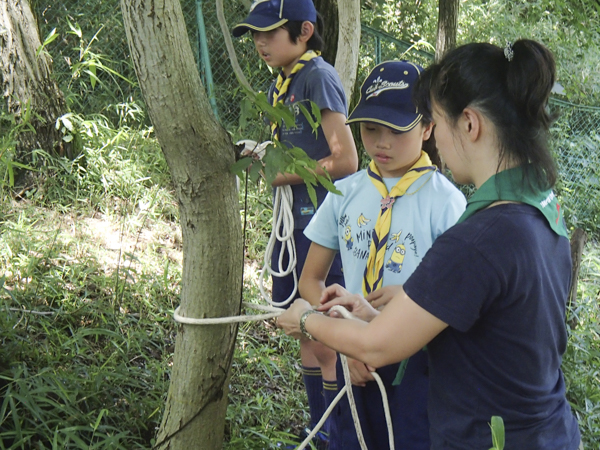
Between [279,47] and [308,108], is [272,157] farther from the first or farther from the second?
[279,47]

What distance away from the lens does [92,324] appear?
3.24 metres

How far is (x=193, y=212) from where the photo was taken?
1.85 metres

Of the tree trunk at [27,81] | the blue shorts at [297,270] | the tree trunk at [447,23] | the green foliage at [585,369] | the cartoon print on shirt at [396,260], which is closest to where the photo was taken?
the cartoon print on shirt at [396,260]

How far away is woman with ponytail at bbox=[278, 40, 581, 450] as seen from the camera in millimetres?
1266

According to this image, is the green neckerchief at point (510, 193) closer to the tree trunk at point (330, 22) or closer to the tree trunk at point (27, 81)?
the tree trunk at point (330, 22)

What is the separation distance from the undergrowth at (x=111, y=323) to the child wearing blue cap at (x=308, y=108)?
412mm

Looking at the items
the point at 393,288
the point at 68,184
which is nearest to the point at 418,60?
the point at 68,184

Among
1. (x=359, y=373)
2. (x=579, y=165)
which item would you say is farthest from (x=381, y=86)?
(x=579, y=165)

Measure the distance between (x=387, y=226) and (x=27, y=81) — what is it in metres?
3.50

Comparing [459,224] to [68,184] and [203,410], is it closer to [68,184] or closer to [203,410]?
[203,410]

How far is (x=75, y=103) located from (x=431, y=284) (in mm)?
4701

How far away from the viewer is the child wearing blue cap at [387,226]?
1771mm

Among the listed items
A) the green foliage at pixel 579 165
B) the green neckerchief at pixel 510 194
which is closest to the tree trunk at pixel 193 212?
the green neckerchief at pixel 510 194

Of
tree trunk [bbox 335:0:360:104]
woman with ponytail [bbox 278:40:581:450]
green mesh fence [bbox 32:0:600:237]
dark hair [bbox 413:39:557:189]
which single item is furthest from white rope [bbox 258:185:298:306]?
green mesh fence [bbox 32:0:600:237]
